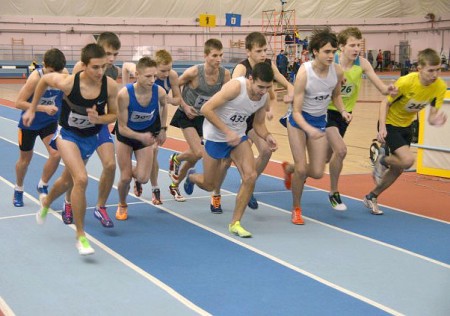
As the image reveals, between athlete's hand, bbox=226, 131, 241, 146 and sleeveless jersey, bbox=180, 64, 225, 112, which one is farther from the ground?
sleeveless jersey, bbox=180, 64, 225, 112

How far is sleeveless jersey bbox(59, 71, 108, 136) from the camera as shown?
6.15m

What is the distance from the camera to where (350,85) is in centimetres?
802

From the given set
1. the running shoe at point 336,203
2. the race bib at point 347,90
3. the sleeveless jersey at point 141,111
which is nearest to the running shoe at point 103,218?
the sleeveless jersey at point 141,111

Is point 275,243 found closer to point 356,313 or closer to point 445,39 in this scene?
Result: point 356,313

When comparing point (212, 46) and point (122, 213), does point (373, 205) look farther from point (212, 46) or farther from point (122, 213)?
point (122, 213)

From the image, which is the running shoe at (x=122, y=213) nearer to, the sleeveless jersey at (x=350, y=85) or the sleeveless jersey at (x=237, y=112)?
the sleeveless jersey at (x=237, y=112)

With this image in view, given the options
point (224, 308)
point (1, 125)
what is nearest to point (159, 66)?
point (224, 308)

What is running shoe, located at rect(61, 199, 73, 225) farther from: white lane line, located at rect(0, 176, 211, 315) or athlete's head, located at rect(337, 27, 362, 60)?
athlete's head, located at rect(337, 27, 362, 60)

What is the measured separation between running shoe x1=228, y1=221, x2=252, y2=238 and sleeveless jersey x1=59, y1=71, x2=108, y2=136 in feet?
5.48

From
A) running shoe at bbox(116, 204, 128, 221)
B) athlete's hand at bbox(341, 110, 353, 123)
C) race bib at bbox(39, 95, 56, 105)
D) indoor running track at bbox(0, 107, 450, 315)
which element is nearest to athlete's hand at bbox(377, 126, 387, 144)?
athlete's hand at bbox(341, 110, 353, 123)

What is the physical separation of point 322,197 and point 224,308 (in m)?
4.27

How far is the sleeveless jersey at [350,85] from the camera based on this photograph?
7973 mm

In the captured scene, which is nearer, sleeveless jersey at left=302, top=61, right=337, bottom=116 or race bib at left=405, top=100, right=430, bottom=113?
sleeveless jersey at left=302, top=61, right=337, bottom=116

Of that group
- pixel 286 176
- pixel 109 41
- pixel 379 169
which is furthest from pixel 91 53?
pixel 379 169
